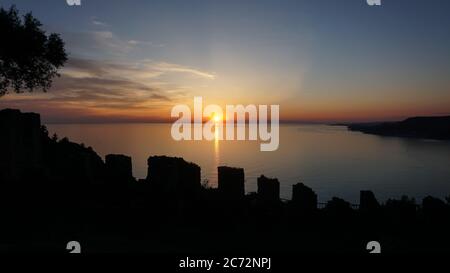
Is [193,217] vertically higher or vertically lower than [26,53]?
lower

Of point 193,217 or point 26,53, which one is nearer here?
point 193,217

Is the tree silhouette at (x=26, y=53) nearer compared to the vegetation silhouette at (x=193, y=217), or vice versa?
the vegetation silhouette at (x=193, y=217)

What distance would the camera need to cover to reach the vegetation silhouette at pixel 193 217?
41.2ft

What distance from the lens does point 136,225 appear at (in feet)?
43.9

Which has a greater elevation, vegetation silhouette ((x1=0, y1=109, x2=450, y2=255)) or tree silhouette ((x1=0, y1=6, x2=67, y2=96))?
tree silhouette ((x1=0, y1=6, x2=67, y2=96))

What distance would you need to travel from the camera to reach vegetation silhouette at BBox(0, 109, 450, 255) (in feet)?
41.2

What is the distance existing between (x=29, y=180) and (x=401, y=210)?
1442 centimetres

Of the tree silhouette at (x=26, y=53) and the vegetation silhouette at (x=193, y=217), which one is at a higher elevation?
the tree silhouette at (x=26, y=53)

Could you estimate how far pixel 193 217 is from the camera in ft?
45.7

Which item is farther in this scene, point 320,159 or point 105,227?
point 320,159

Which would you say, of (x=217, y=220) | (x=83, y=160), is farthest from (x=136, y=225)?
(x=83, y=160)

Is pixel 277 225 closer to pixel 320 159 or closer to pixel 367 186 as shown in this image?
pixel 367 186

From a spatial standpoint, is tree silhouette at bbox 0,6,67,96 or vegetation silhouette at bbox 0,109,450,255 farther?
tree silhouette at bbox 0,6,67,96
